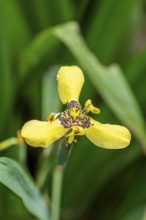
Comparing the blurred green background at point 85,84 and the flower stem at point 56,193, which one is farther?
the blurred green background at point 85,84

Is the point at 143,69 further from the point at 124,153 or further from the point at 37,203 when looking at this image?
the point at 37,203

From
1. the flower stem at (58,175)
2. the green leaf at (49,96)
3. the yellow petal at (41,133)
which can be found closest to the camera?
the yellow petal at (41,133)

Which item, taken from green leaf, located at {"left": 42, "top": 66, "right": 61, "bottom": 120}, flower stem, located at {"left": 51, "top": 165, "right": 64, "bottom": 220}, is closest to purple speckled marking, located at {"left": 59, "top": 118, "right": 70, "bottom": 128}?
flower stem, located at {"left": 51, "top": 165, "right": 64, "bottom": 220}

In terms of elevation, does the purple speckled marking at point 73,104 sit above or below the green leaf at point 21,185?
above

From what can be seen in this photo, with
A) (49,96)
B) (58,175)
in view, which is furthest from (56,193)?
(49,96)

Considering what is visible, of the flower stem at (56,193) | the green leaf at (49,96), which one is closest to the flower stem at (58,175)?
the flower stem at (56,193)

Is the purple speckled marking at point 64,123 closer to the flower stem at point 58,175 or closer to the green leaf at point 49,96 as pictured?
the flower stem at point 58,175

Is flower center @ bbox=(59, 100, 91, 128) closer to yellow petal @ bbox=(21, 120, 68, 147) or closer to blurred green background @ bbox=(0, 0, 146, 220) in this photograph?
yellow petal @ bbox=(21, 120, 68, 147)
